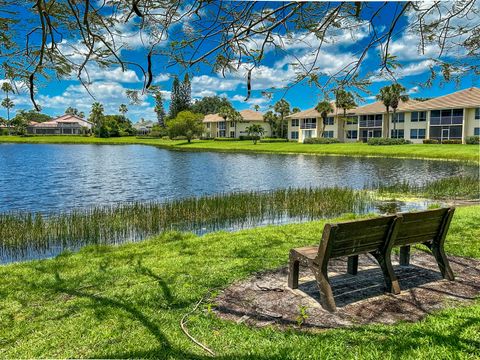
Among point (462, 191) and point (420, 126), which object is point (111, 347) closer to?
point (462, 191)

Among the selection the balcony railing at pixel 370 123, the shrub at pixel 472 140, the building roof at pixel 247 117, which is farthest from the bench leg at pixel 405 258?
the building roof at pixel 247 117

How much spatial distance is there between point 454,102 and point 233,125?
53379 millimetres

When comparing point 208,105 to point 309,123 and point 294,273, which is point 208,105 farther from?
point 294,273

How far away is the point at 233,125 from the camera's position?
9956cm

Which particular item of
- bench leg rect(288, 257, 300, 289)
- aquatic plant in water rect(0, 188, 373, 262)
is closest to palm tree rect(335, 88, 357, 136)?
bench leg rect(288, 257, 300, 289)

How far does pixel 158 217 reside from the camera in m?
13.2

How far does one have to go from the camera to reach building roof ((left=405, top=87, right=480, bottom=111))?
2137 inches

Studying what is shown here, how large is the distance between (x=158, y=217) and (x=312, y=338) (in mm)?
10131

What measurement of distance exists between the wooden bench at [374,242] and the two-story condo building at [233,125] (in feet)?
303

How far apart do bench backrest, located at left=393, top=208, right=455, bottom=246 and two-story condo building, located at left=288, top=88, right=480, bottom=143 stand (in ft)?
151

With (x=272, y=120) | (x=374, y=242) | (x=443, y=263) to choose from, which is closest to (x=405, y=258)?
(x=443, y=263)

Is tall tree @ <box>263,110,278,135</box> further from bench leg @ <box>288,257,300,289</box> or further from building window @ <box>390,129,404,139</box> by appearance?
bench leg @ <box>288,257,300,289</box>

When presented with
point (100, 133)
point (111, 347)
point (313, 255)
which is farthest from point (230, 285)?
point (100, 133)

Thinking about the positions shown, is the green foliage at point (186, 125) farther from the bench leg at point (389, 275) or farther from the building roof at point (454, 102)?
the bench leg at point (389, 275)
